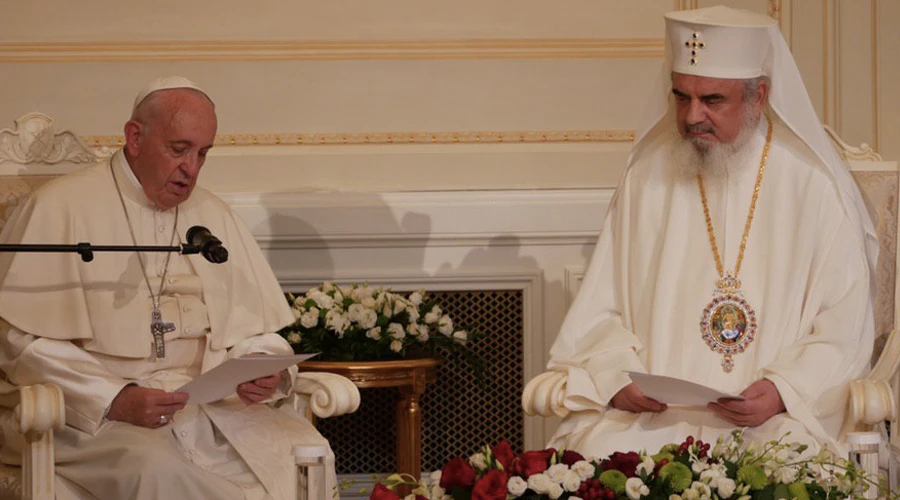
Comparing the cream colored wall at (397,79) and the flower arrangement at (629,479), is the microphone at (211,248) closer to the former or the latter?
the flower arrangement at (629,479)

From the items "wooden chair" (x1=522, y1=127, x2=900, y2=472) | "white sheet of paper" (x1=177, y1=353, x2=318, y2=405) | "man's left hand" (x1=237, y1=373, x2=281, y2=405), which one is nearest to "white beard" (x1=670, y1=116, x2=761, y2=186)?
"wooden chair" (x1=522, y1=127, x2=900, y2=472)

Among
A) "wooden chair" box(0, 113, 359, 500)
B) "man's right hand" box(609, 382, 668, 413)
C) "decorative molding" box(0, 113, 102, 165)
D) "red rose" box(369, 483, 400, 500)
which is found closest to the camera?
"red rose" box(369, 483, 400, 500)

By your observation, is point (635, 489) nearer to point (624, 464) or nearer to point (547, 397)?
point (624, 464)

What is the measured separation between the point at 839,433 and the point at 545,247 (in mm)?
2247

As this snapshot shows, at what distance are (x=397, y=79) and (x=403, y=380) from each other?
1.67m

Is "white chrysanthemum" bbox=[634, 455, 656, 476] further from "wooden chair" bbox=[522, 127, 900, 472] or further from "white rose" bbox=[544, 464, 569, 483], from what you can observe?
"wooden chair" bbox=[522, 127, 900, 472]

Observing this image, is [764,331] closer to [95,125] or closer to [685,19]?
[685,19]

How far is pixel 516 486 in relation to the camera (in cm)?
346

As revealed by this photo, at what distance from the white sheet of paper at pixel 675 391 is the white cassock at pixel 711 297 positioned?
19cm

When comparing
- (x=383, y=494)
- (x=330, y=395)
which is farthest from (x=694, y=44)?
(x=383, y=494)

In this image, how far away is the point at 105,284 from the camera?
5223 millimetres

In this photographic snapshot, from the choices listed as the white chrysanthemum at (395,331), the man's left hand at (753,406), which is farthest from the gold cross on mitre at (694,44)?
the white chrysanthemum at (395,331)

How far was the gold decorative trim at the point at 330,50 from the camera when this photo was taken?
23.4 feet

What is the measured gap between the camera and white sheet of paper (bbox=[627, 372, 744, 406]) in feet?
15.3
